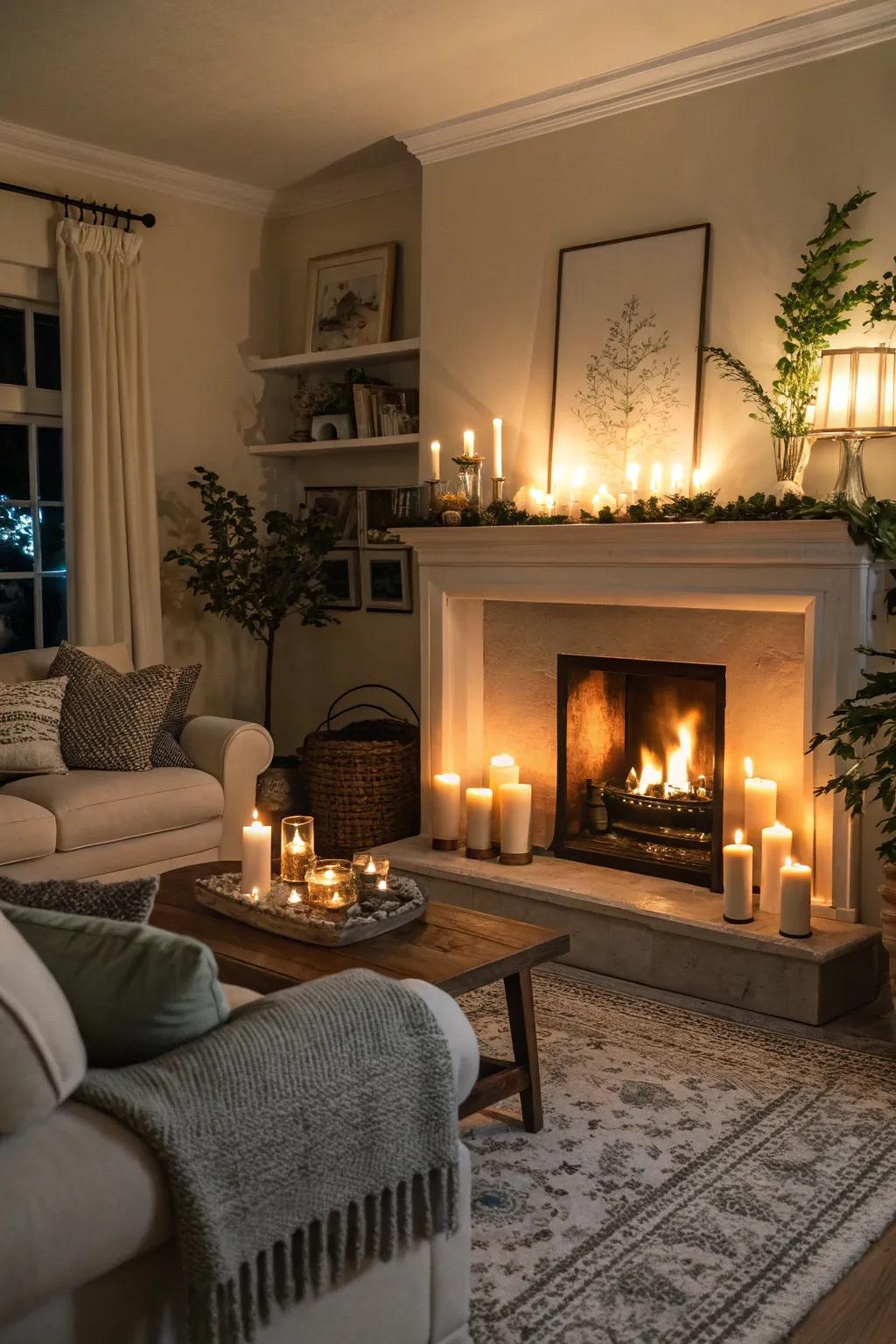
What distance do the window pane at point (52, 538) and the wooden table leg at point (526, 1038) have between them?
3202mm

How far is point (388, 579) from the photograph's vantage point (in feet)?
17.4

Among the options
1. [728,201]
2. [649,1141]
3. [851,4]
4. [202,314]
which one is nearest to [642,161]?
[728,201]

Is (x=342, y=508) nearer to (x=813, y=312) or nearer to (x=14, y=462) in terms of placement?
(x=14, y=462)

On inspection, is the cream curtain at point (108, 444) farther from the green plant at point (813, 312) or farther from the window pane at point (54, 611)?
the green plant at point (813, 312)

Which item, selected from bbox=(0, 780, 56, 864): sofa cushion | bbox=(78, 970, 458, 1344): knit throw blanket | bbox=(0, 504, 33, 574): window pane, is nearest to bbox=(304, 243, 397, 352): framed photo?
bbox=(0, 504, 33, 574): window pane

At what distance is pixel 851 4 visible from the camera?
3416 mm

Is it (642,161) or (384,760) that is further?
(384,760)

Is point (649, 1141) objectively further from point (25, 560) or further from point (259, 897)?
point (25, 560)

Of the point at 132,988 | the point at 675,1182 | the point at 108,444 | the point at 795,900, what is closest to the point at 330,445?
the point at 108,444

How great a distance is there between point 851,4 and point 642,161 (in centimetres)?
80

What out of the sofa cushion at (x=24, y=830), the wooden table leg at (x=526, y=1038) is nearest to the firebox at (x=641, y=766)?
the wooden table leg at (x=526, y=1038)

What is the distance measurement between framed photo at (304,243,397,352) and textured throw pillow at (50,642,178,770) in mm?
1892

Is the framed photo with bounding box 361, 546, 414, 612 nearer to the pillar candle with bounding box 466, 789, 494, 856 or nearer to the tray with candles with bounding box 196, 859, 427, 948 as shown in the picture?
the pillar candle with bounding box 466, 789, 494, 856

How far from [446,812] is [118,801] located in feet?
3.70
